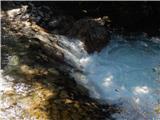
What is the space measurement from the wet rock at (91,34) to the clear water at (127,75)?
0.20 metres

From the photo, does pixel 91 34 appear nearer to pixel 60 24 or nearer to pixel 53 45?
pixel 60 24

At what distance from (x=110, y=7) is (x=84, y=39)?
1.82 m

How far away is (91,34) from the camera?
8273 mm

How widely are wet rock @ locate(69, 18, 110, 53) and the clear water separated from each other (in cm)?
20

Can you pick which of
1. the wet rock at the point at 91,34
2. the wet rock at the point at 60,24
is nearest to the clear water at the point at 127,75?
the wet rock at the point at 91,34

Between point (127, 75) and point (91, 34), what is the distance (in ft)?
5.11

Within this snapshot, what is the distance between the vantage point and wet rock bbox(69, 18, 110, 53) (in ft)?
26.7

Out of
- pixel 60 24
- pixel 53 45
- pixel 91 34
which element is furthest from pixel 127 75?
pixel 60 24

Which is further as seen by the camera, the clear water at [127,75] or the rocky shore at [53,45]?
the clear water at [127,75]

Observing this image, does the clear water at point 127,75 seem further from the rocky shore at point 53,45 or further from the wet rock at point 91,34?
the rocky shore at point 53,45

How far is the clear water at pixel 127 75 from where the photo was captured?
6377 millimetres

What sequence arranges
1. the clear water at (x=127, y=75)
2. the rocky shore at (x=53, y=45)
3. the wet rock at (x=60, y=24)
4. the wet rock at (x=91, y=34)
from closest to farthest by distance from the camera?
the rocky shore at (x=53, y=45) → the clear water at (x=127, y=75) → the wet rock at (x=91, y=34) → the wet rock at (x=60, y=24)

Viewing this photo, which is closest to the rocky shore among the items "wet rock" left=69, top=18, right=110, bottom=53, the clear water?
"wet rock" left=69, top=18, right=110, bottom=53

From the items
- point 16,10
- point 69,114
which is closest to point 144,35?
point 16,10
